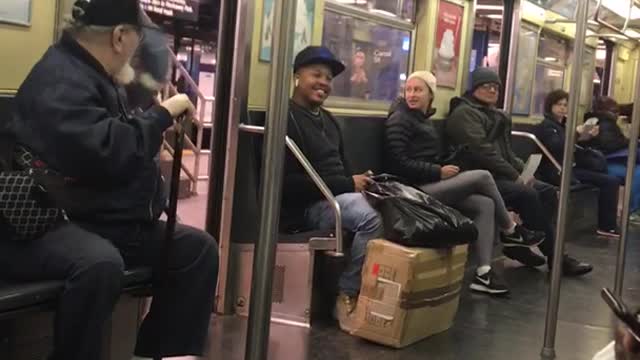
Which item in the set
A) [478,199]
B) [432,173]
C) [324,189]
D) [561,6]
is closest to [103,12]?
[324,189]

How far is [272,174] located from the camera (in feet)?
5.82

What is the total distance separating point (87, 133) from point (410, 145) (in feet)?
10.0

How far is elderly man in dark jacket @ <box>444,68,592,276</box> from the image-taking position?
5.69 metres

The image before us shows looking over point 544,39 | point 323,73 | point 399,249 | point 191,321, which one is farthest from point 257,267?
point 544,39

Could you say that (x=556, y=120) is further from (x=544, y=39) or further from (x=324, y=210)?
(x=324, y=210)

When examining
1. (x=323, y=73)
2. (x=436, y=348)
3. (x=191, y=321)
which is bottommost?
(x=436, y=348)

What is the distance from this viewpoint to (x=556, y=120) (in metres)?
7.49

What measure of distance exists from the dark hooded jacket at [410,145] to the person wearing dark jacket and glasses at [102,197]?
2.39 m

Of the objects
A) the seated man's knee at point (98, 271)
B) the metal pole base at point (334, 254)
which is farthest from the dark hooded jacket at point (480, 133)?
the seated man's knee at point (98, 271)

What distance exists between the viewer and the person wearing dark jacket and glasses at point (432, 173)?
5051mm

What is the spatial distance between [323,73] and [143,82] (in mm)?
1418

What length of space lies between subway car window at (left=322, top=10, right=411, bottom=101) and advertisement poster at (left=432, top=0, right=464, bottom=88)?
0.98 ft

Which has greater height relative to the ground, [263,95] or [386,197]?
[263,95]

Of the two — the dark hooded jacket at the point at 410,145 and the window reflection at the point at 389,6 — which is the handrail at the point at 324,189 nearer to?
the dark hooded jacket at the point at 410,145
